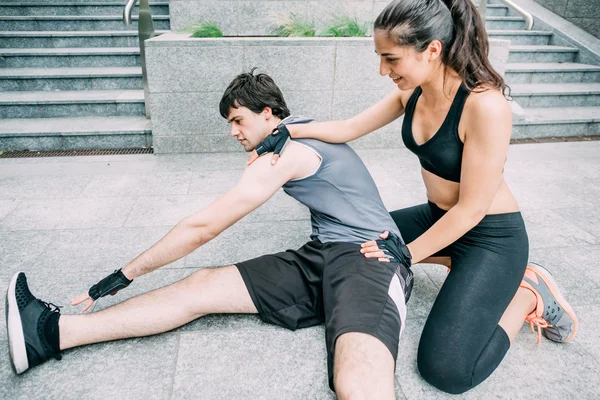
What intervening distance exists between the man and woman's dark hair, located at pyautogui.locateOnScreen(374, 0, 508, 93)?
0.67m

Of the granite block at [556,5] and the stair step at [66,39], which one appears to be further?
the granite block at [556,5]

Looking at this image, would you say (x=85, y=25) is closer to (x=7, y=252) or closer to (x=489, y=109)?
(x=7, y=252)

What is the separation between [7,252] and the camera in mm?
3105

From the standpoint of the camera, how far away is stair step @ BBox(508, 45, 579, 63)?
7156 millimetres

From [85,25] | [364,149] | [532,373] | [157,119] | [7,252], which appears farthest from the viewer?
[85,25]

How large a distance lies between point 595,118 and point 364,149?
339 centimetres

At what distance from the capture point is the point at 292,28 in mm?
5449

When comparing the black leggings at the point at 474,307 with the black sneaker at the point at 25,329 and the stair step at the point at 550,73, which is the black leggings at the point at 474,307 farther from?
the stair step at the point at 550,73

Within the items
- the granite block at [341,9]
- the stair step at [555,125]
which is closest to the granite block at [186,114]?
the granite block at [341,9]

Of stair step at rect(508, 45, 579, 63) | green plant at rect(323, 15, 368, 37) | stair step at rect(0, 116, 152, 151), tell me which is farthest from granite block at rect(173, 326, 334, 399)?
stair step at rect(508, 45, 579, 63)

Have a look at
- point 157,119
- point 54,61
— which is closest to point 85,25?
point 54,61

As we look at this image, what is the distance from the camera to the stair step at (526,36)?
7.59 meters

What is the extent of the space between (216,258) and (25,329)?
1.28m

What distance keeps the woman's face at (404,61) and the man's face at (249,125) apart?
0.74 m
